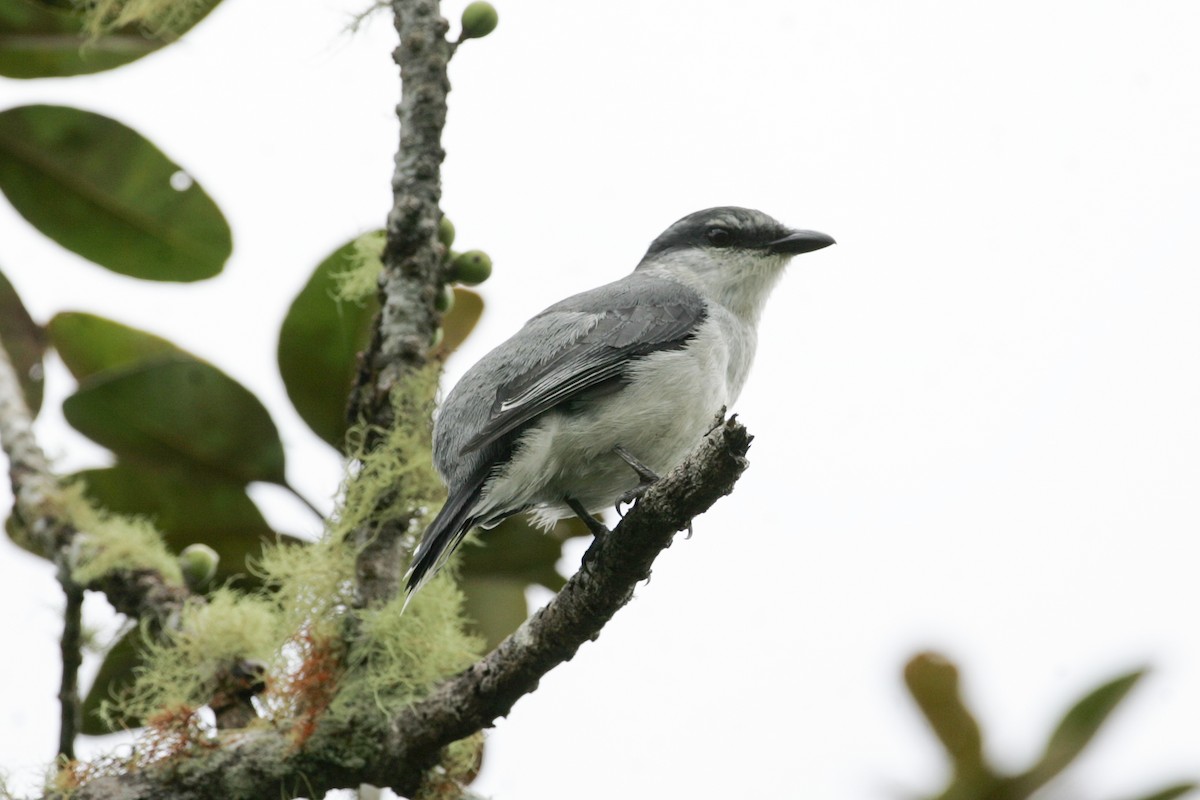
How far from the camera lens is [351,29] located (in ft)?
14.2

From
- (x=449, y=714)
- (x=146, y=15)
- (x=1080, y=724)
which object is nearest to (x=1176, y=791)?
(x=1080, y=724)

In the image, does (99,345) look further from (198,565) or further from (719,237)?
(719,237)

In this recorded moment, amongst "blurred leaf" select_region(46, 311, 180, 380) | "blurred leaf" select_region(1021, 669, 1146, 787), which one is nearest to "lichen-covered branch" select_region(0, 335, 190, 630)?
"blurred leaf" select_region(46, 311, 180, 380)

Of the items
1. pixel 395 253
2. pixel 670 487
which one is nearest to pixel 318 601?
pixel 395 253

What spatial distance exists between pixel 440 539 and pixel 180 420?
1178 mm

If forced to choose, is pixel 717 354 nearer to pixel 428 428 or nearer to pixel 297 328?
pixel 428 428

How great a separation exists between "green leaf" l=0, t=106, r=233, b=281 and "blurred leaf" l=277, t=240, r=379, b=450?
710 millimetres

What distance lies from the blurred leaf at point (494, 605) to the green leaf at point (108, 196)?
1.52m

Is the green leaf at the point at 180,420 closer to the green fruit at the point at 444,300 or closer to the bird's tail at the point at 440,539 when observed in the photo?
the green fruit at the point at 444,300

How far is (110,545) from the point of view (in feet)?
12.6

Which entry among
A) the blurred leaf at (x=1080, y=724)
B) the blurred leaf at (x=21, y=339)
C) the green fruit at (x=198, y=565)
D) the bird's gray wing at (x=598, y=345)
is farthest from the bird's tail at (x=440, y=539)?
the blurred leaf at (x=1080, y=724)

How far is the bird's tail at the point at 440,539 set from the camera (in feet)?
10.8

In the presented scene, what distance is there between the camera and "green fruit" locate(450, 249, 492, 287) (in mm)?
3969

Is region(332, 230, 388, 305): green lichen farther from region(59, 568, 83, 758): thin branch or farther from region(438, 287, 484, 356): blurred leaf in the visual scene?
region(59, 568, 83, 758): thin branch
